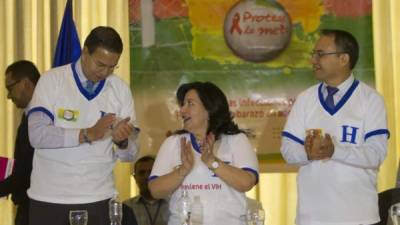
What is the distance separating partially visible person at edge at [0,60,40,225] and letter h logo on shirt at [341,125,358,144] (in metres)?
1.56

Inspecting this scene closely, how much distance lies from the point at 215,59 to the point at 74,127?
1.93 m

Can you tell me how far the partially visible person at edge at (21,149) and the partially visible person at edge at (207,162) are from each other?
0.79m

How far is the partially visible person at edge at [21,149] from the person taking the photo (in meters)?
3.90

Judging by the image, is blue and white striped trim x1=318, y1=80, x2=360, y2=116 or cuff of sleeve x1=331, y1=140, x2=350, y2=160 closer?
cuff of sleeve x1=331, y1=140, x2=350, y2=160

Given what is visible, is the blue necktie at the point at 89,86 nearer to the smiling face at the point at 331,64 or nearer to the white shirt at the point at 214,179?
the white shirt at the point at 214,179

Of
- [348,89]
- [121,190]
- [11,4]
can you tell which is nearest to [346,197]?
[348,89]

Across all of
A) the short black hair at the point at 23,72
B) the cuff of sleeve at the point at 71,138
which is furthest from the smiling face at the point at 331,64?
the short black hair at the point at 23,72

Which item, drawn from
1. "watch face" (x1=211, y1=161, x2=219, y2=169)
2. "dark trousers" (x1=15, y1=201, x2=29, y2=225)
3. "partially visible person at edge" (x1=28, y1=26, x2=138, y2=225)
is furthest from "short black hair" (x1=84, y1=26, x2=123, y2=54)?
"dark trousers" (x1=15, y1=201, x2=29, y2=225)

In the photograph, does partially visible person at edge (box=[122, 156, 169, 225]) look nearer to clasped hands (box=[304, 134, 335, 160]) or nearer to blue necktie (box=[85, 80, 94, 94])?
blue necktie (box=[85, 80, 94, 94])

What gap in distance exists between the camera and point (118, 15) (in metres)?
5.21

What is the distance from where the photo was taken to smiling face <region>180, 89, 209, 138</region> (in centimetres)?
351

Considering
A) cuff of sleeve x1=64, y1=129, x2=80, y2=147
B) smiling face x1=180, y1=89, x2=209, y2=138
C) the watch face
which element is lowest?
the watch face

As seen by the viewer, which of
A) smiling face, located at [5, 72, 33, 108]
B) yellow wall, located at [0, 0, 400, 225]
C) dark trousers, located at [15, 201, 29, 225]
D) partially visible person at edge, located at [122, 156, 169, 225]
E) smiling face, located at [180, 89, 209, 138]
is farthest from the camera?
yellow wall, located at [0, 0, 400, 225]

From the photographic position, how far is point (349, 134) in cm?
328
